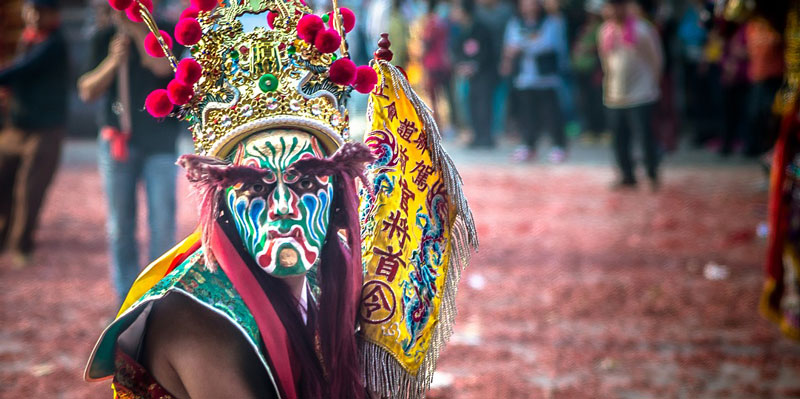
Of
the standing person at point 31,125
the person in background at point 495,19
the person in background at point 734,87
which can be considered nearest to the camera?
the standing person at point 31,125

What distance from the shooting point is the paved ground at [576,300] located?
5.60 m

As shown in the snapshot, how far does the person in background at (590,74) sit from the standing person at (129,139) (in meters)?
9.10

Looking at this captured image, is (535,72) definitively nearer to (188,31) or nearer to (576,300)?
(576,300)

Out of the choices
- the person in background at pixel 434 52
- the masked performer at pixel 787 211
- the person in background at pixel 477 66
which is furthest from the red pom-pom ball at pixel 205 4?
the person in background at pixel 477 66

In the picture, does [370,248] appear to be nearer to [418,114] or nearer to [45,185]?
[418,114]

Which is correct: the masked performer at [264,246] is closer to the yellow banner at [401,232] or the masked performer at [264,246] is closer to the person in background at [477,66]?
the yellow banner at [401,232]

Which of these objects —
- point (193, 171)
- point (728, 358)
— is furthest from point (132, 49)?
point (728, 358)

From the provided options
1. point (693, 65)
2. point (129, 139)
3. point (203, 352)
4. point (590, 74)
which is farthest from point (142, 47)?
point (693, 65)

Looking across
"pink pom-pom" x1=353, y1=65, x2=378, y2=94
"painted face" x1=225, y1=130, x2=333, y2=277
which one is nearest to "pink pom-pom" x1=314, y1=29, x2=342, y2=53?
"pink pom-pom" x1=353, y1=65, x2=378, y2=94

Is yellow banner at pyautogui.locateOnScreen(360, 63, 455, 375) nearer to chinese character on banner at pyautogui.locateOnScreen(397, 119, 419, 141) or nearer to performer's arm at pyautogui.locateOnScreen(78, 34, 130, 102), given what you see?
chinese character on banner at pyautogui.locateOnScreen(397, 119, 419, 141)

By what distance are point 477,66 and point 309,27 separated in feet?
41.0

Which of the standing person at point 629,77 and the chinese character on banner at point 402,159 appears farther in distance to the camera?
the standing person at point 629,77

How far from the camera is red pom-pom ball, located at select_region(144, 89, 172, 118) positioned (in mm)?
2324

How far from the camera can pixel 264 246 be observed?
2314 mm
